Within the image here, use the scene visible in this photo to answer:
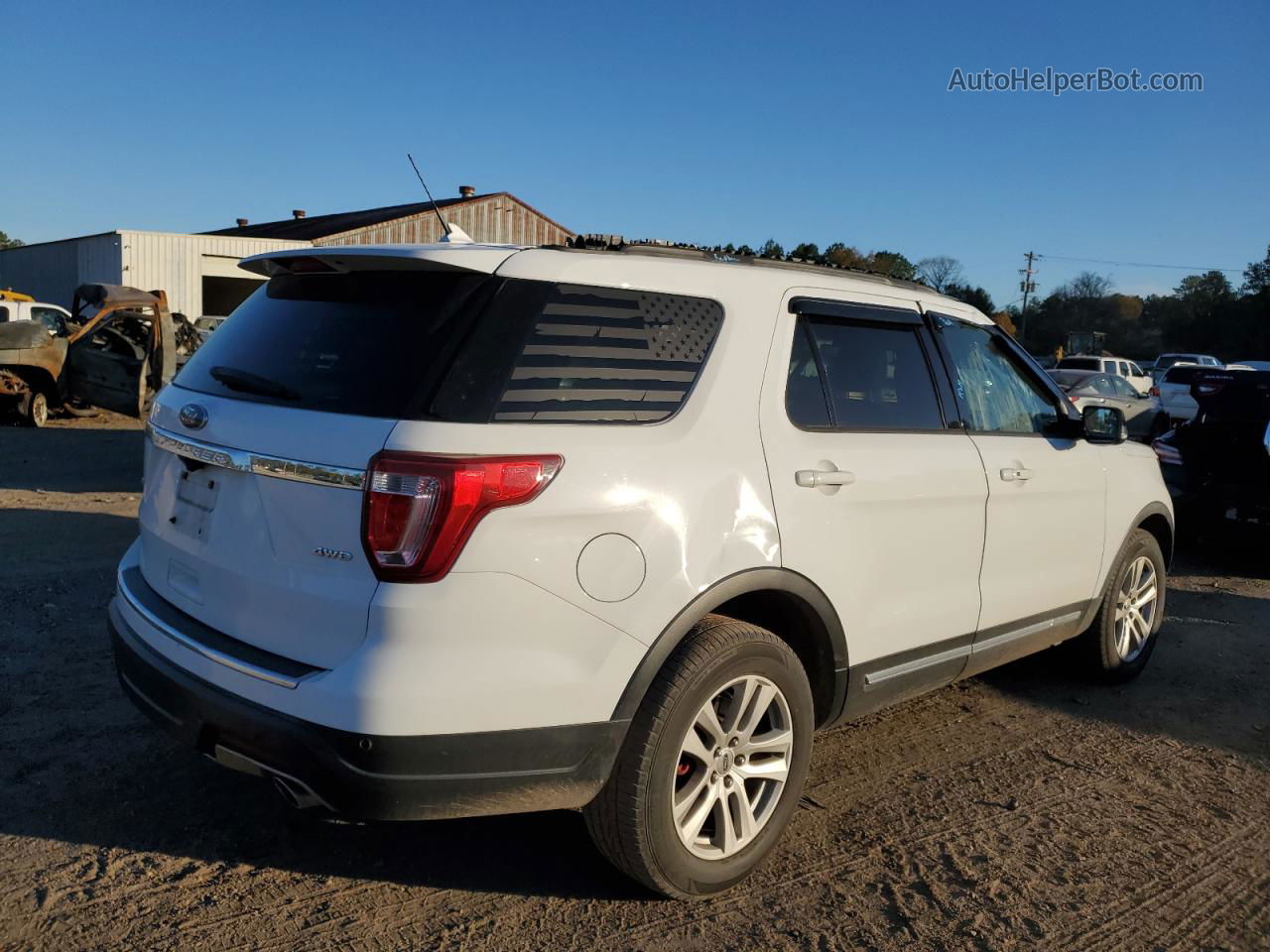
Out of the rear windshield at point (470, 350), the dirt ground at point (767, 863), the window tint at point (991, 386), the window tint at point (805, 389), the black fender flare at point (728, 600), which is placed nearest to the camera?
the rear windshield at point (470, 350)

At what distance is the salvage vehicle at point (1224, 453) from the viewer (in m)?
8.05

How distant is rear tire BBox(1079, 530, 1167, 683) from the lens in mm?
4996

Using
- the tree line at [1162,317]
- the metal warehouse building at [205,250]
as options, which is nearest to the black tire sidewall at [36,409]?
the metal warehouse building at [205,250]

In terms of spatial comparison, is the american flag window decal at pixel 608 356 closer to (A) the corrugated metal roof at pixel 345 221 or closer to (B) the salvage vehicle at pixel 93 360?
(B) the salvage vehicle at pixel 93 360

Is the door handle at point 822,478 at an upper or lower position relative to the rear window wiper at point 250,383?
lower

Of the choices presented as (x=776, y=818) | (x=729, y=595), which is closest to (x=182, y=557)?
(x=729, y=595)

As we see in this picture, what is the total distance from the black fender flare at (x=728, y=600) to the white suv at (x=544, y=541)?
11mm

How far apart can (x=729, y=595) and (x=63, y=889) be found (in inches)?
84.2

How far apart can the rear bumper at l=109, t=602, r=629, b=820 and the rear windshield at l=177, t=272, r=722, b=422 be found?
806 mm

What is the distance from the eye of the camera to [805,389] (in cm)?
335

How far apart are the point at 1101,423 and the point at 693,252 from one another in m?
2.34

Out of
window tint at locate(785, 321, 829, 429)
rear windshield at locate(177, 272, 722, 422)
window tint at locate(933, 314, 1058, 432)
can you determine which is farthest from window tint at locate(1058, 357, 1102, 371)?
A: rear windshield at locate(177, 272, 722, 422)

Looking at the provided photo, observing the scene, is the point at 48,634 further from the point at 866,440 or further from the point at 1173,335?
the point at 1173,335

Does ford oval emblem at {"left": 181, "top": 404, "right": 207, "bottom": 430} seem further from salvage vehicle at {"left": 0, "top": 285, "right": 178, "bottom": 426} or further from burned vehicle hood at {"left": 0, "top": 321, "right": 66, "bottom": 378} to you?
burned vehicle hood at {"left": 0, "top": 321, "right": 66, "bottom": 378}
